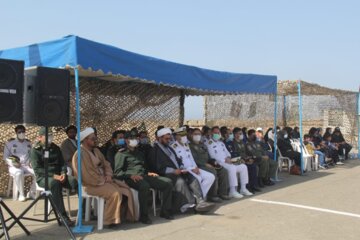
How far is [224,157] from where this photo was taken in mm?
8203

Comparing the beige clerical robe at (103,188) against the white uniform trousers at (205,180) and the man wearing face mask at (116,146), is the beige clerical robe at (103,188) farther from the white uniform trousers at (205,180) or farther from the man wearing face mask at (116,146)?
the white uniform trousers at (205,180)

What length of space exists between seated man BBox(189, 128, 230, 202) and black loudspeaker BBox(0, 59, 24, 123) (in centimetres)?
357

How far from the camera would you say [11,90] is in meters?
4.83

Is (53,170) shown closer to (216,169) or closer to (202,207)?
(202,207)

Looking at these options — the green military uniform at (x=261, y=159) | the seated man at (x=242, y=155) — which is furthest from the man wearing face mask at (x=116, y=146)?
the green military uniform at (x=261, y=159)

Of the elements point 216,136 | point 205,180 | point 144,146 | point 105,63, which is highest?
point 105,63

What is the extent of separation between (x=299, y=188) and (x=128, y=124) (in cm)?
395

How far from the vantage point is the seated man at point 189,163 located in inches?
275

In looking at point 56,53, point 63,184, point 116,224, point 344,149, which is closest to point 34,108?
point 56,53

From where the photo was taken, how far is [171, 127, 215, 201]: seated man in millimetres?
6984

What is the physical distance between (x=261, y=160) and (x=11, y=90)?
18.8 ft

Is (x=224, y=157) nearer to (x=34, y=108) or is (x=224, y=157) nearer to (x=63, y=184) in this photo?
(x=63, y=184)

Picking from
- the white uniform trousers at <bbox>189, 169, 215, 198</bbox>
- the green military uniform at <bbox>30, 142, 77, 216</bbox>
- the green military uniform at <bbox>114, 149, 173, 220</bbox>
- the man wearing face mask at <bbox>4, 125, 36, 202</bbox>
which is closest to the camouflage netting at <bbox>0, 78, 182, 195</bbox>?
the man wearing face mask at <bbox>4, 125, 36, 202</bbox>

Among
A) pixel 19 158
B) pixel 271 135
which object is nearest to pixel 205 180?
pixel 19 158
